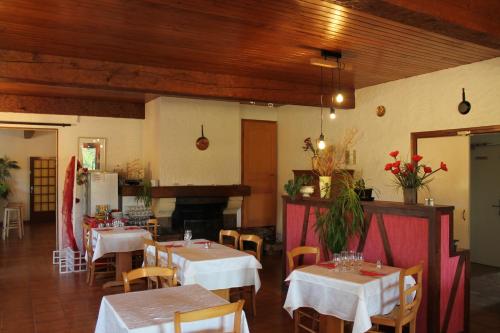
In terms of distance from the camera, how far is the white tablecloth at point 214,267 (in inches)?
175

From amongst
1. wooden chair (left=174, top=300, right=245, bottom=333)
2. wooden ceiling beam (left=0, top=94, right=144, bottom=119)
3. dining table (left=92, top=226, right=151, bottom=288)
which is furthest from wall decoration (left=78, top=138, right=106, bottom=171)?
wooden chair (left=174, top=300, right=245, bottom=333)

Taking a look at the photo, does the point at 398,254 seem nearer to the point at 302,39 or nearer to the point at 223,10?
the point at 302,39

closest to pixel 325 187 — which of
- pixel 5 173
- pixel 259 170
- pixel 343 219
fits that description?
pixel 343 219

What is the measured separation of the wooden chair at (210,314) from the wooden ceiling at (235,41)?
2107 mm

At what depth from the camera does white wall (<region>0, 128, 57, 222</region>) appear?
13.0 m

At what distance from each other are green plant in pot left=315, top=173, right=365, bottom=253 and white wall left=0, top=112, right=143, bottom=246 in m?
5.42

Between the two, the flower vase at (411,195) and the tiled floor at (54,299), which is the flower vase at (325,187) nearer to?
the flower vase at (411,195)

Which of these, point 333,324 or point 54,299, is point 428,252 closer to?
point 333,324

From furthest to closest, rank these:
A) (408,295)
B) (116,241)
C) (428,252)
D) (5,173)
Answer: (5,173), (116,241), (428,252), (408,295)

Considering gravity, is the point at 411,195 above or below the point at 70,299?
above

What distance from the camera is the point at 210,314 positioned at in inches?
99.0

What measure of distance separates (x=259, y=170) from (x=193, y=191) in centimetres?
188

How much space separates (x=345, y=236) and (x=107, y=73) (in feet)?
11.5

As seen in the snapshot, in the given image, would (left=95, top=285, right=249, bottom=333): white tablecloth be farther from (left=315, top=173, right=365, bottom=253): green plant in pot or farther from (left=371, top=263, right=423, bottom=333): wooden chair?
(left=315, top=173, right=365, bottom=253): green plant in pot
